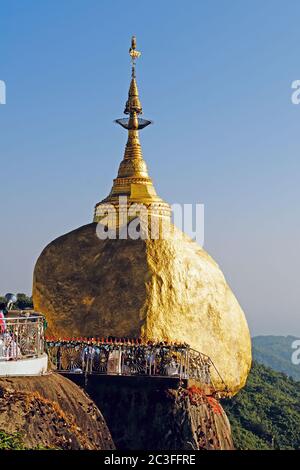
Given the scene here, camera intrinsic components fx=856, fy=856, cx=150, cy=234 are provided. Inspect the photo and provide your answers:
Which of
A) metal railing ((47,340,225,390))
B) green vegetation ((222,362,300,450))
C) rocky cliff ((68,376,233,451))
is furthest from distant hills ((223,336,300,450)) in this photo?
rocky cliff ((68,376,233,451))

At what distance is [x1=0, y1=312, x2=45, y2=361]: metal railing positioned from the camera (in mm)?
22197

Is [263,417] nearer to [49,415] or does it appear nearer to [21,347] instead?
[21,347]

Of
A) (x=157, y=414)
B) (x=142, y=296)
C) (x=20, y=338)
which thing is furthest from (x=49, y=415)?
(x=142, y=296)

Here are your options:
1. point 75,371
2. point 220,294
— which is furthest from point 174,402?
point 220,294

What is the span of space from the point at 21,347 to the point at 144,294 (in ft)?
35.4

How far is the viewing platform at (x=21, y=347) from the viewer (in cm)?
2192

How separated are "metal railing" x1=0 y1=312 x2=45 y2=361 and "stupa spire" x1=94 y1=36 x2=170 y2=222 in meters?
14.9

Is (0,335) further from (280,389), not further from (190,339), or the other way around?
(280,389)

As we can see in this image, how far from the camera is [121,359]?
97.0 ft

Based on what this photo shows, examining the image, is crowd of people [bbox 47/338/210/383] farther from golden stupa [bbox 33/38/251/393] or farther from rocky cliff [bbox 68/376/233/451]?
golden stupa [bbox 33/38/251/393]

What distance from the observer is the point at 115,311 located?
111ft

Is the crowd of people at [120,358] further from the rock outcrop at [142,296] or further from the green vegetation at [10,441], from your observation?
the green vegetation at [10,441]
